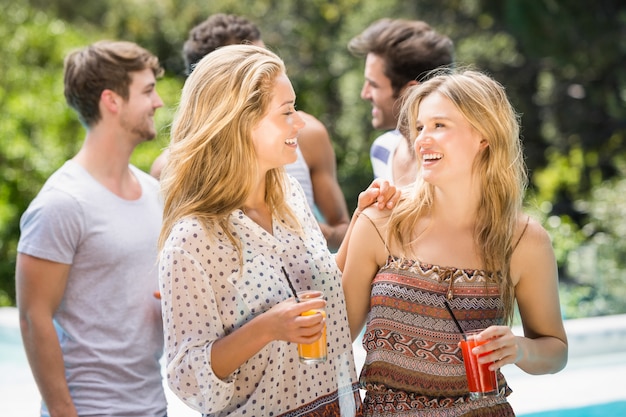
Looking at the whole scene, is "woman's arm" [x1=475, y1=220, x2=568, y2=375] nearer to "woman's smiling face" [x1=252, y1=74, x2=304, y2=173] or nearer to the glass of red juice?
the glass of red juice

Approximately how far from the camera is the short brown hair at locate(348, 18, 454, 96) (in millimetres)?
3766

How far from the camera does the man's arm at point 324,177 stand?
382cm

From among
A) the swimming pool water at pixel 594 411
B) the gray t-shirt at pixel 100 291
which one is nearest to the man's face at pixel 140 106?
the gray t-shirt at pixel 100 291

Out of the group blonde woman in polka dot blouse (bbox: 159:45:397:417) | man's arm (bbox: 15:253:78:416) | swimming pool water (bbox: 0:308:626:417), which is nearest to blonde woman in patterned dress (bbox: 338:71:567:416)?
blonde woman in polka dot blouse (bbox: 159:45:397:417)

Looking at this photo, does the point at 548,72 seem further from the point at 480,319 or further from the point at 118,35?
the point at 480,319

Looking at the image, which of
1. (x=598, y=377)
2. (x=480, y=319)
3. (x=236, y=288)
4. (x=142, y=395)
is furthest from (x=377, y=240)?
(x=598, y=377)

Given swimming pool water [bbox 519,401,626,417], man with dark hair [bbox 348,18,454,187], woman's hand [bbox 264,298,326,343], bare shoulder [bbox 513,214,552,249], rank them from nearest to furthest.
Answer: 1. woman's hand [bbox 264,298,326,343]
2. bare shoulder [bbox 513,214,552,249]
3. man with dark hair [bbox 348,18,454,187]
4. swimming pool water [bbox 519,401,626,417]

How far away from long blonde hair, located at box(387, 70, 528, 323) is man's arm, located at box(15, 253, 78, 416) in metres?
1.09

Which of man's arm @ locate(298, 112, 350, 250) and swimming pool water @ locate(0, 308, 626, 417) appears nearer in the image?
man's arm @ locate(298, 112, 350, 250)

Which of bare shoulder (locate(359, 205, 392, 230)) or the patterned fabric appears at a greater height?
bare shoulder (locate(359, 205, 392, 230))

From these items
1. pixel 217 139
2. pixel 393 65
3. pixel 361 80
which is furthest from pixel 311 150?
pixel 361 80

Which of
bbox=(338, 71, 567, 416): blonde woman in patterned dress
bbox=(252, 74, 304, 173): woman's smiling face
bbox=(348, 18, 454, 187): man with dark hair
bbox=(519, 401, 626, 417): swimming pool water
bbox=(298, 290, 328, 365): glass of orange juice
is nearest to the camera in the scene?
bbox=(298, 290, 328, 365): glass of orange juice

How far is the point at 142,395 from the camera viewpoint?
2969 millimetres

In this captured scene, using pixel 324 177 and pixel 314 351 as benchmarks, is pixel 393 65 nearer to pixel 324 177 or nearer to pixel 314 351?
pixel 324 177
